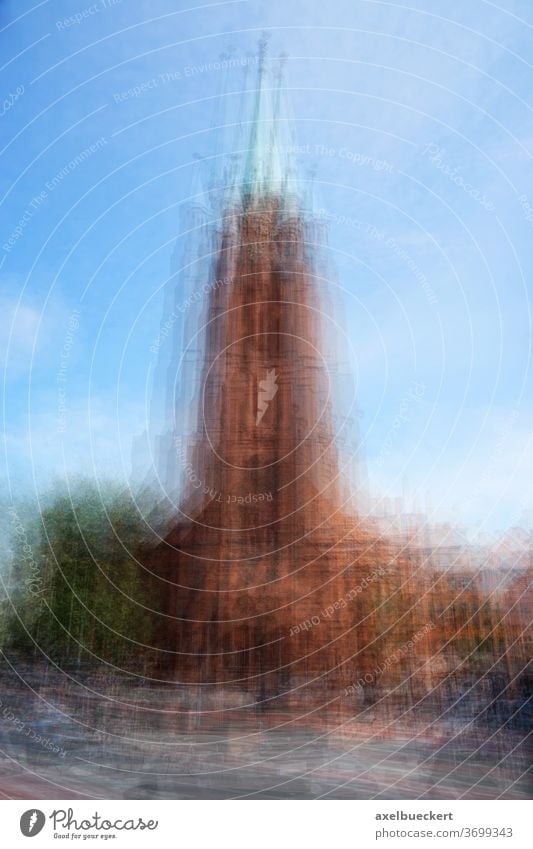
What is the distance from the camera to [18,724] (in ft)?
34.3

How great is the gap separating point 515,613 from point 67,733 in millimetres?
8378

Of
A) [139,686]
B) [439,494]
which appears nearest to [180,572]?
[139,686]
